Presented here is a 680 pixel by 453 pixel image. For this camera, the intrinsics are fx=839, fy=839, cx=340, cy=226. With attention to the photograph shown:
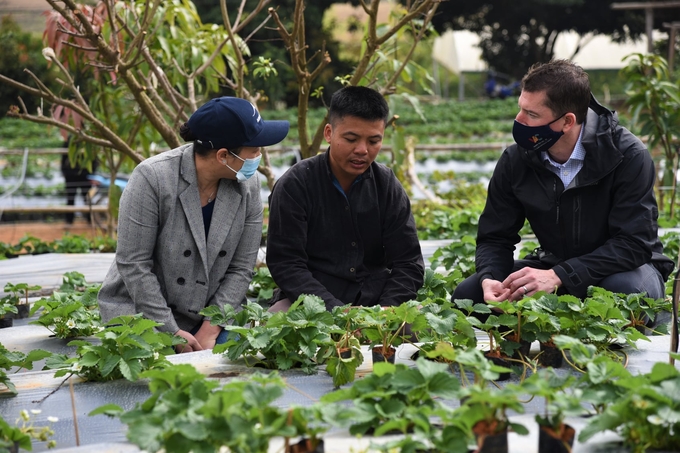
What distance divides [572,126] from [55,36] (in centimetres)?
338

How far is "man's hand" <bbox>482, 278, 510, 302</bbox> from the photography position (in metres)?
2.96

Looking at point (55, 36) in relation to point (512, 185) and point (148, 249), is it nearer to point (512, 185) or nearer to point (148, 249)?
point (148, 249)

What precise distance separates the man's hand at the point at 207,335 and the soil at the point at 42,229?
6956mm

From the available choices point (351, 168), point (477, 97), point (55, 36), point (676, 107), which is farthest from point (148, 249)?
point (477, 97)

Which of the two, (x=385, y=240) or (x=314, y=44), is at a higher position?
(x=314, y=44)

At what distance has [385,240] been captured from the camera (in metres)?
3.32

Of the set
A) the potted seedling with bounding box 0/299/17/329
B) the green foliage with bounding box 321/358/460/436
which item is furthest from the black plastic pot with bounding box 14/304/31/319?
the green foliage with bounding box 321/358/460/436

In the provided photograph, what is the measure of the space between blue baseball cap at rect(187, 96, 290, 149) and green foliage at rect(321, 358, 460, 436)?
1.45 m

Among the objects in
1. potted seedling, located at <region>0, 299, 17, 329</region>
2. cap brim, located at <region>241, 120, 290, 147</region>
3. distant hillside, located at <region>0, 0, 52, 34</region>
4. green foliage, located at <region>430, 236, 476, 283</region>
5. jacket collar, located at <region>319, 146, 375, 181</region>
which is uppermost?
distant hillside, located at <region>0, 0, 52, 34</region>

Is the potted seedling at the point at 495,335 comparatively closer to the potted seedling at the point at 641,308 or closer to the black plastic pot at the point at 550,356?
the black plastic pot at the point at 550,356

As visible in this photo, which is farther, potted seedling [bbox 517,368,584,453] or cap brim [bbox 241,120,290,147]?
cap brim [bbox 241,120,290,147]

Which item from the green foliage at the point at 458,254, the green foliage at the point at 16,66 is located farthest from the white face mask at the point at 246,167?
the green foliage at the point at 16,66

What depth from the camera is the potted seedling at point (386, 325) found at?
230cm

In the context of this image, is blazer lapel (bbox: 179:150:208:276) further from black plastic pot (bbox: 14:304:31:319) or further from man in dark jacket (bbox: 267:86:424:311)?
black plastic pot (bbox: 14:304:31:319)
